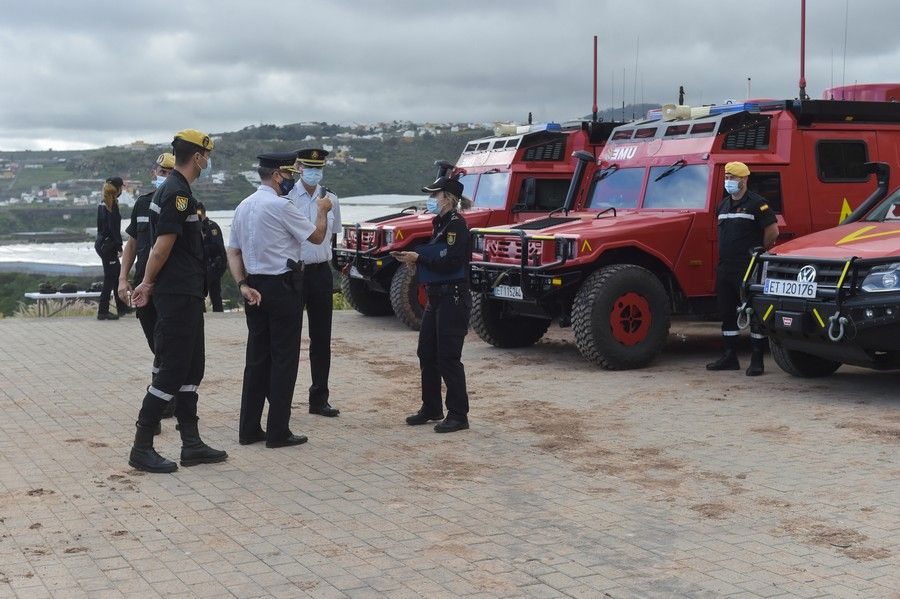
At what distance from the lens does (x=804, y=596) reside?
4.63m

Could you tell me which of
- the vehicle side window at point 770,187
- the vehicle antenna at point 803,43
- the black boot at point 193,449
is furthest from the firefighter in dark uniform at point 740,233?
the black boot at point 193,449

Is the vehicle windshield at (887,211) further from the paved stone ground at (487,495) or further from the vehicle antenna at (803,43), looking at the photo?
the vehicle antenna at (803,43)

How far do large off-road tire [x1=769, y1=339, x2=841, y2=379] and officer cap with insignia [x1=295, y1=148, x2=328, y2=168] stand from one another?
4246mm

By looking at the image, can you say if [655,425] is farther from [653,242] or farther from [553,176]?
[553,176]

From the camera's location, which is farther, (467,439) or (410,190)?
(410,190)

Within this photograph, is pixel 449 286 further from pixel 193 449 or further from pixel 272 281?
pixel 193 449

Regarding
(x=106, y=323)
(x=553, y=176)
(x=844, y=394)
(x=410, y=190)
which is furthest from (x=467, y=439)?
(x=410, y=190)

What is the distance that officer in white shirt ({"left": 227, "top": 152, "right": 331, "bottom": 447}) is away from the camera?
738cm

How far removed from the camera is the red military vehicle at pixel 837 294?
8.48 meters

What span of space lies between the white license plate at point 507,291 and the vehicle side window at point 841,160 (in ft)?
10.3

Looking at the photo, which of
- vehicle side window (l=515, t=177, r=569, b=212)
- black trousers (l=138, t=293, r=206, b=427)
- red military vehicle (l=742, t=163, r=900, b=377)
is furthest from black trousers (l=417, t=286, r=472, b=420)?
vehicle side window (l=515, t=177, r=569, b=212)

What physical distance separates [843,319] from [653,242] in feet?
8.72

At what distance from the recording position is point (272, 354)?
7.57 metres

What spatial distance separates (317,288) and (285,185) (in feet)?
3.41
